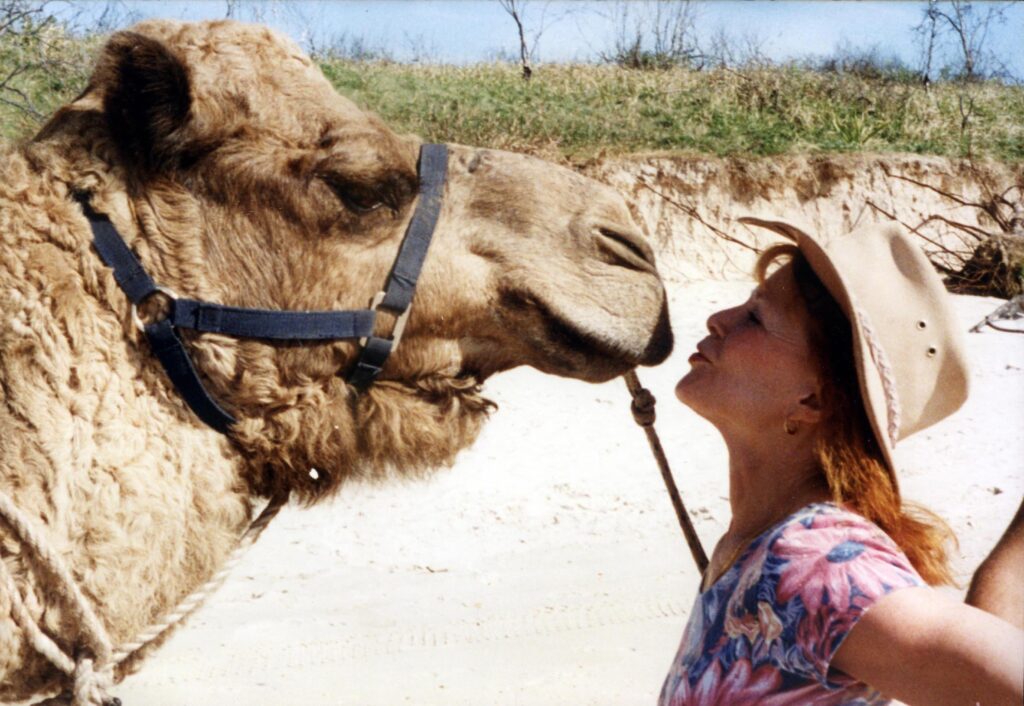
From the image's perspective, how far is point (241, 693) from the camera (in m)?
4.57

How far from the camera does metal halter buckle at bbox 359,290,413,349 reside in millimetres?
2428

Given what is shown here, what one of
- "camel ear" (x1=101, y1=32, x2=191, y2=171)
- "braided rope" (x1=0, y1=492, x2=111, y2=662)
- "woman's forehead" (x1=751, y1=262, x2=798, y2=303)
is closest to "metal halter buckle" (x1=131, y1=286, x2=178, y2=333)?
"camel ear" (x1=101, y1=32, x2=191, y2=171)

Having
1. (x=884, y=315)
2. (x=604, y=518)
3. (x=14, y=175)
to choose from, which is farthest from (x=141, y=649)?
(x=604, y=518)

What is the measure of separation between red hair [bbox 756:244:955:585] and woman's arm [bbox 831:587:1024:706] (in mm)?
308

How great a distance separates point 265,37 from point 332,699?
2935mm

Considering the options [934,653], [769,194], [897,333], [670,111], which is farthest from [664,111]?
[934,653]

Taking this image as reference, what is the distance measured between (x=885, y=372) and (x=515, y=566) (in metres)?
4.22

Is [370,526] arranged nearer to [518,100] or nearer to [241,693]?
[241,693]

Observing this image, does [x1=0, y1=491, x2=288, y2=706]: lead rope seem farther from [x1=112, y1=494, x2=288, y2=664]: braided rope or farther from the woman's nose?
the woman's nose

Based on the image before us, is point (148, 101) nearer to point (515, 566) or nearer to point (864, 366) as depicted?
point (864, 366)

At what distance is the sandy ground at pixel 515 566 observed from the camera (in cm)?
467

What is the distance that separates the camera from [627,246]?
8.49 ft

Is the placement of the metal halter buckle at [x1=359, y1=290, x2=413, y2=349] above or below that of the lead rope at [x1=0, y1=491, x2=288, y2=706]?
above

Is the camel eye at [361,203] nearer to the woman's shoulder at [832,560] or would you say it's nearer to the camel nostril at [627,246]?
the camel nostril at [627,246]
